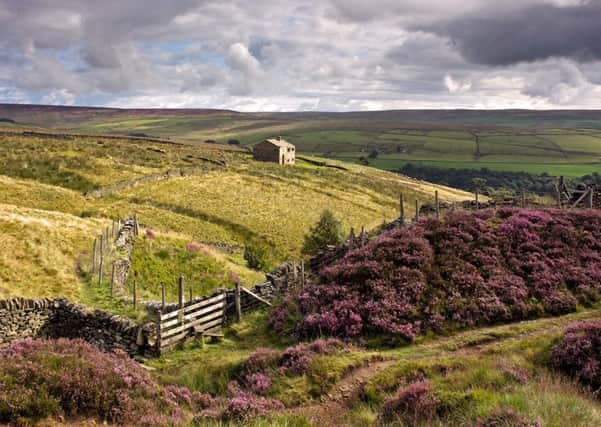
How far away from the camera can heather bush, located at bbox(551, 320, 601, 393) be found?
463 inches

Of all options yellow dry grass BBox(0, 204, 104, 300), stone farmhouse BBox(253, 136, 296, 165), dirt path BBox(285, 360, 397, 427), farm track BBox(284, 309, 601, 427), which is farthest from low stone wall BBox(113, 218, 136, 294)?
stone farmhouse BBox(253, 136, 296, 165)

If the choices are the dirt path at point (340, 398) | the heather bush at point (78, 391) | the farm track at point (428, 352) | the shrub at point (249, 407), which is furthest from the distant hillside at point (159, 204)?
the farm track at point (428, 352)

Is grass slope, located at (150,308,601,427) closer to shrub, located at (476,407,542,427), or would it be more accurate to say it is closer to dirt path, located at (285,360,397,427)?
dirt path, located at (285,360,397,427)

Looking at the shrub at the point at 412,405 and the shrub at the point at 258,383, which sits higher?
the shrub at the point at 412,405

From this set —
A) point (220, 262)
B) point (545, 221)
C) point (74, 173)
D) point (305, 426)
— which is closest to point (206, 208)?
point (74, 173)

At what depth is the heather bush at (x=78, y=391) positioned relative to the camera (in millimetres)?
9602

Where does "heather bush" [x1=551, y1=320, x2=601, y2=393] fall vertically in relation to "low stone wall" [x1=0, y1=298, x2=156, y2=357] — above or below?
above

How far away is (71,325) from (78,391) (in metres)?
11.0

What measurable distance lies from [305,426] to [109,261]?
72.5 feet

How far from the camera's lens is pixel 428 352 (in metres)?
15.3

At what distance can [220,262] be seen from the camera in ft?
118

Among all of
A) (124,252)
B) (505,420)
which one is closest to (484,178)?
(124,252)

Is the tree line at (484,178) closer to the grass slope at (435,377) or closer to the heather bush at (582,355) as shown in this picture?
the grass slope at (435,377)

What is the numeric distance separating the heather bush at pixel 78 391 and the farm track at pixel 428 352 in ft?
9.96
